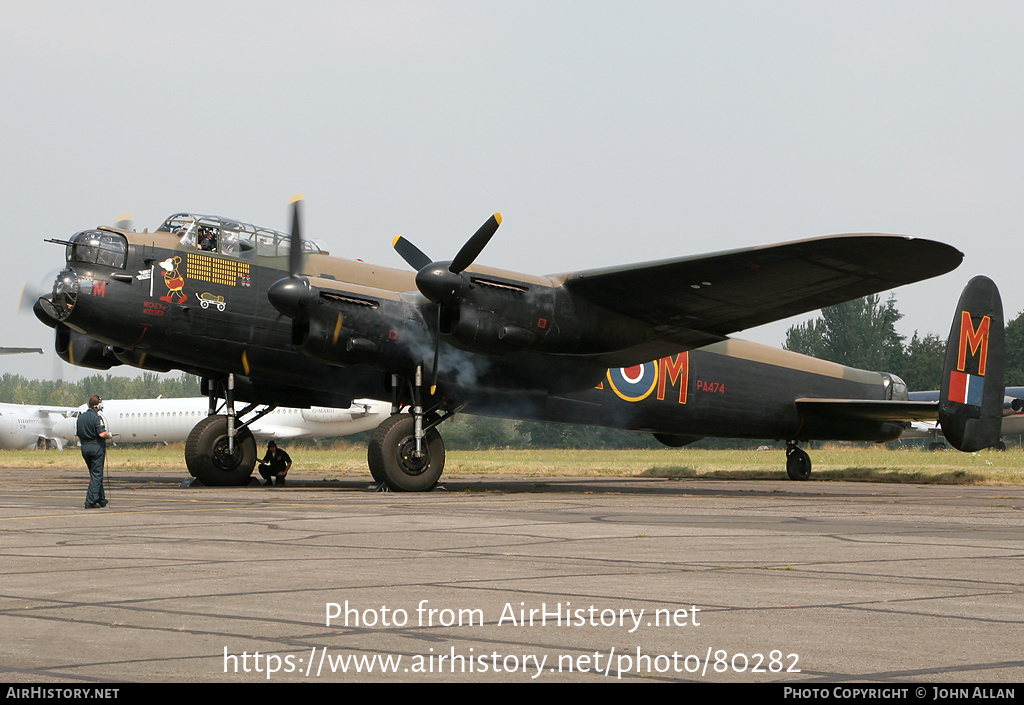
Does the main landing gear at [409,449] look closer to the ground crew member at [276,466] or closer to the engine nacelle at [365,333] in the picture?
the engine nacelle at [365,333]

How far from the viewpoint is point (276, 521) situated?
14.0 metres

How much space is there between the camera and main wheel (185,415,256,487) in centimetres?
2348

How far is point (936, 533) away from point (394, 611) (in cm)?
819

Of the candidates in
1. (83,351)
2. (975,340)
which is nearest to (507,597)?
(83,351)

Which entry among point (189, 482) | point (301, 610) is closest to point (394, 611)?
point (301, 610)

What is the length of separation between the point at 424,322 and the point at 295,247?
2926 mm

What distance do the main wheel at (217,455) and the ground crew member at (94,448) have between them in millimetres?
6129

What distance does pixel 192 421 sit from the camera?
67312 mm

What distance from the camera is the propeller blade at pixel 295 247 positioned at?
21.0 meters

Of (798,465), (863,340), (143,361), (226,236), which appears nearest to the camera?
(226,236)

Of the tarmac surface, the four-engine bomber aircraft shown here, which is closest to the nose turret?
the four-engine bomber aircraft

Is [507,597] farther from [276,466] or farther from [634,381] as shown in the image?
[276,466]

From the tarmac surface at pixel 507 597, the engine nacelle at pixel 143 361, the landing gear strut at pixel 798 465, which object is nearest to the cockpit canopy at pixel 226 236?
the engine nacelle at pixel 143 361

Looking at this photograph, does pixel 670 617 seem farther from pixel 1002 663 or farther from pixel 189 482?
pixel 189 482
